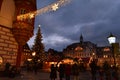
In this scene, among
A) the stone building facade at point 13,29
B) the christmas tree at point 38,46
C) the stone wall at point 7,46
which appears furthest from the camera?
the christmas tree at point 38,46

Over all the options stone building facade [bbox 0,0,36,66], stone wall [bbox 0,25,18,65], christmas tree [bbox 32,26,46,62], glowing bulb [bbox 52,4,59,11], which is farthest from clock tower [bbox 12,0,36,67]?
christmas tree [bbox 32,26,46,62]

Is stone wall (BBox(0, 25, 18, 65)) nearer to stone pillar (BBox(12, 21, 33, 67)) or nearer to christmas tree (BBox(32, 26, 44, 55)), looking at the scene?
stone pillar (BBox(12, 21, 33, 67))

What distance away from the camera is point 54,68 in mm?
19469

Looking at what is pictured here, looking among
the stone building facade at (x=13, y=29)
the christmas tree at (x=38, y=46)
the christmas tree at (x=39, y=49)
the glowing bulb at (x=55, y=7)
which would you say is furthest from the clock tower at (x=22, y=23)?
the christmas tree at (x=38, y=46)

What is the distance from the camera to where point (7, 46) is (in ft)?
79.4

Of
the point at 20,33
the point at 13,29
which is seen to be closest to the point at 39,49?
the point at 20,33

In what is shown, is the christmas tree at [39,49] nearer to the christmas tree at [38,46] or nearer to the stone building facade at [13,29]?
the christmas tree at [38,46]

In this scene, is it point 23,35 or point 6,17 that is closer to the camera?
point 6,17

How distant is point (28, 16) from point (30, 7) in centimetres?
147

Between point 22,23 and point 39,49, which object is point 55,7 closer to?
point 22,23

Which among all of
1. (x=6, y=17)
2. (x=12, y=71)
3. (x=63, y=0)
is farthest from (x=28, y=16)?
(x=63, y=0)

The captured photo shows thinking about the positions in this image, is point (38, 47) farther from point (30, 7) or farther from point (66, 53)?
point (66, 53)

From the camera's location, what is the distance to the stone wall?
77.0 ft

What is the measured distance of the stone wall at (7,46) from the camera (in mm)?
23484
